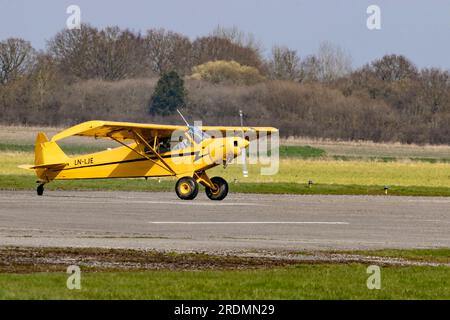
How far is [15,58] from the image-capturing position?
315ft

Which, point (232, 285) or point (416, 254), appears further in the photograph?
point (416, 254)

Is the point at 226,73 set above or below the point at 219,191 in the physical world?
above

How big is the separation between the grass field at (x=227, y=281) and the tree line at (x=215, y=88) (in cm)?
6270

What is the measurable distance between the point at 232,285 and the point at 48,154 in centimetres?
2131

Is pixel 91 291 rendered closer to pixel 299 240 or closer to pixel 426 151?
pixel 299 240

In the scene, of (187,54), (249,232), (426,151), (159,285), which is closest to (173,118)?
(426,151)

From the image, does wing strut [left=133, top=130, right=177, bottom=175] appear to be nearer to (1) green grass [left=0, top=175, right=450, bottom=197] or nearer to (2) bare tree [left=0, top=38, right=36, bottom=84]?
(1) green grass [left=0, top=175, right=450, bottom=197]

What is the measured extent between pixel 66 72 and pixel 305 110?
66.7 feet

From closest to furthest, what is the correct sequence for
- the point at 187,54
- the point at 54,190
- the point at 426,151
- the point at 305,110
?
1. the point at 54,190
2. the point at 426,151
3. the point at 305,110
4. the point at 187,54

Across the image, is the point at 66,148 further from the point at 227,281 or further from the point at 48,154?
the point at 227,281

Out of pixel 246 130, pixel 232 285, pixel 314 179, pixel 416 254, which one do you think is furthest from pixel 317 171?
pixel 232 285

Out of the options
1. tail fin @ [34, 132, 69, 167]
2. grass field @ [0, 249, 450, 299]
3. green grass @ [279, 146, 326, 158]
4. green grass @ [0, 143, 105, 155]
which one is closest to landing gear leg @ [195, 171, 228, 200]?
tail fin @ [34, 132, 69, 167]

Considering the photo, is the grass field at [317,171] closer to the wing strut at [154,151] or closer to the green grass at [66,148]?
the green grass at [66,148]

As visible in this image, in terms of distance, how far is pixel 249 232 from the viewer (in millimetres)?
23000
